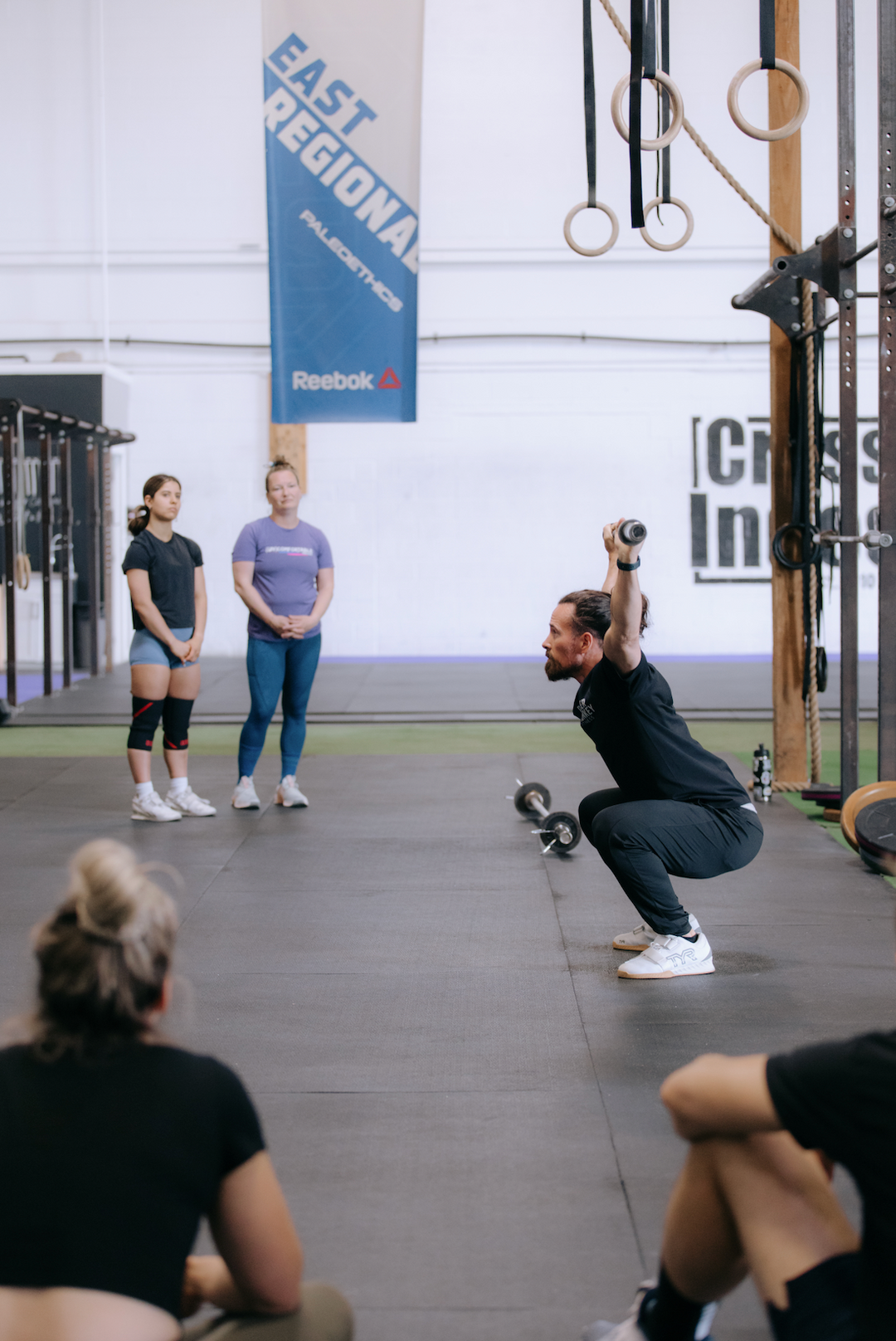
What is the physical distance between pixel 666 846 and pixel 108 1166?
2287mm

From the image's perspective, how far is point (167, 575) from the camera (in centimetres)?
524

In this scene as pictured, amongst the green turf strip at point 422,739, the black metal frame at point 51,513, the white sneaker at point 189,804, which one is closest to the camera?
the white sneaker at point 189,804

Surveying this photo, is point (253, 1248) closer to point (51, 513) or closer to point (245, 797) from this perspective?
point (245, 797)

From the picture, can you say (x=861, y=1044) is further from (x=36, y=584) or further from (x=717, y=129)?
(x=717, y=129)

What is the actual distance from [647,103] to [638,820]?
1028cm

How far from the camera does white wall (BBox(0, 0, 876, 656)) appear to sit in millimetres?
12070

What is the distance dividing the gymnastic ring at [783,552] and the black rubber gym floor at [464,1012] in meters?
1.14

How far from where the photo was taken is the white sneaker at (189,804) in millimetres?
5469

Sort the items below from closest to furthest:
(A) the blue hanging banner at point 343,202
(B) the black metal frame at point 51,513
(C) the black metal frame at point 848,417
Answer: (C) the black metal frame at point 848,417 < (A) the blue hanging banner at point 343,202 < (B) the black metal frame at point 51,513

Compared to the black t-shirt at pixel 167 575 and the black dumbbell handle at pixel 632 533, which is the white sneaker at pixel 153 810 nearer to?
the black t-shirt at pixel 167 575

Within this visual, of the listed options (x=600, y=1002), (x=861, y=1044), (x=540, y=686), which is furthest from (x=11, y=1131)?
(x=540, y=686)

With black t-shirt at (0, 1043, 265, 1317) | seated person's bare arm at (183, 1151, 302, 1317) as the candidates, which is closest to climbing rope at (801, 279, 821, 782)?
seated person's bare arm at (183, 1151, 302, 1317)

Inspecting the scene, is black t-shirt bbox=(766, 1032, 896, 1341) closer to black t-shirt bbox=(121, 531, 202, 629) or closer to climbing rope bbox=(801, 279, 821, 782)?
black t-shirt bbox=(121, 531, 202, 629)

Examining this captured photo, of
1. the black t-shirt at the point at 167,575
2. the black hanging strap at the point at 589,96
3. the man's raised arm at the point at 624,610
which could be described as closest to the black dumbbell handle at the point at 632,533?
the man's raised arm at the point at 624,610
